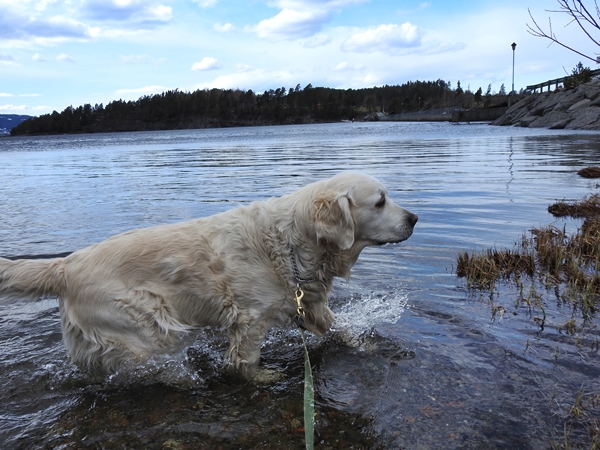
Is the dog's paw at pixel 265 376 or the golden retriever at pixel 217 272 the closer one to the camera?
the golden retriever at pixel 217 272

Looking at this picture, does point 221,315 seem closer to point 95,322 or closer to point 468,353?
point 95,322

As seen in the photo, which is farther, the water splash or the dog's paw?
the water splash

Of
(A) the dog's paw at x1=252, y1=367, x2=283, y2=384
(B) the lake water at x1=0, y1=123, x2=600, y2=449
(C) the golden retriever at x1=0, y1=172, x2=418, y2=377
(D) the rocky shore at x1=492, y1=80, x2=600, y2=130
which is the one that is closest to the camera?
(B) the lake water at x1=0, y1=123, x2=600, y2=449

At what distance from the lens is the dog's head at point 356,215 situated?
15.1 ft

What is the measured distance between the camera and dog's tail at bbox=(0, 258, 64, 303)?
416cm

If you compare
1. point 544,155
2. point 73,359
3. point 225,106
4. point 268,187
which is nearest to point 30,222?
point 268,187

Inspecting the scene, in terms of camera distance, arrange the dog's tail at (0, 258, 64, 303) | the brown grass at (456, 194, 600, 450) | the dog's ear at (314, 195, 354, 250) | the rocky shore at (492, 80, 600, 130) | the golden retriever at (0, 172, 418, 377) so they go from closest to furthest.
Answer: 1. the dog's tail at (0, 258, 64, 303)
2. the golden retriever at (0, 172, 418, 377)
3. the dog's ear at (314, 195, 354, 250)
4. the brown grass at (456, 194, 600, 450)
5. the rocky shore at (492, 80, 600, 130)

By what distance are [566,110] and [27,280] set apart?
47.2 metres

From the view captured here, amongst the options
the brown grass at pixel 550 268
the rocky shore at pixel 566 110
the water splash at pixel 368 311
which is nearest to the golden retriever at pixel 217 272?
the water splash at pixel 368 311

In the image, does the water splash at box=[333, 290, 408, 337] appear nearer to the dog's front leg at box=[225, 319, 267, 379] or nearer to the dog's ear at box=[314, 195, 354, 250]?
the dog's front leg at box=[225, 319, 267, 379]

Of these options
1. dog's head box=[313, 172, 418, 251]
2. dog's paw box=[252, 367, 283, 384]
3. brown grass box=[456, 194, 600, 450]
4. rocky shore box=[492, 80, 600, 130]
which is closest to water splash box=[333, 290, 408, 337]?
dog's paw box=[252, 367, 283, 384]

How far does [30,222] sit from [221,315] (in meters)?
9.72

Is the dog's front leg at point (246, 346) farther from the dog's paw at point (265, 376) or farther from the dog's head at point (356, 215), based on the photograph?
the dog's head at point (356, 215)

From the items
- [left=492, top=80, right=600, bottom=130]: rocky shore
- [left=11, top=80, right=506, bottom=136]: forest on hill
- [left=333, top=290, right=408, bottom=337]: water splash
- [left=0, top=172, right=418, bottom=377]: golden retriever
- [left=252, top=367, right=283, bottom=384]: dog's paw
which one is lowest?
[left=252, top=367, right=283, bottom=384]: dog's paw
